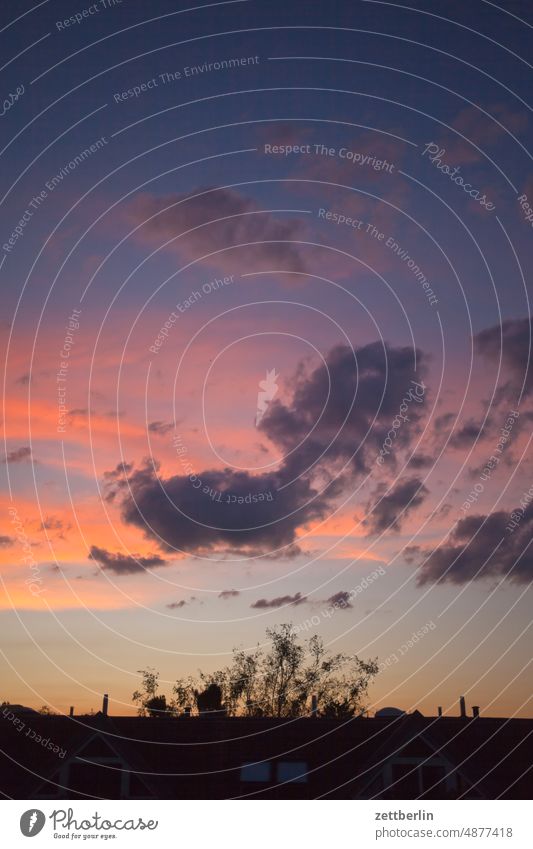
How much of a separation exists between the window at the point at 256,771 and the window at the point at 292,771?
0.51 meters

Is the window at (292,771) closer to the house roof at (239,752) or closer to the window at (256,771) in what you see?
the house roof at (239,752)

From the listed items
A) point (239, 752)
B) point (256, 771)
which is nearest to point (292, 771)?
point (256, 771)

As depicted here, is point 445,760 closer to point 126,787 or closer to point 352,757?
point 352,757

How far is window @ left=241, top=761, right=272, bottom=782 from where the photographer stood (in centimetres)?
3319

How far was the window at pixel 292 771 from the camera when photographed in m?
34.4

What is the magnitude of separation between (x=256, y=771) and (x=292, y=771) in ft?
5.72

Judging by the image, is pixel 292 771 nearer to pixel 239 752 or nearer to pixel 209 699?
pixel 239 752

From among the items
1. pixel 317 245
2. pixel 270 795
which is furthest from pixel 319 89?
pixel 270 795

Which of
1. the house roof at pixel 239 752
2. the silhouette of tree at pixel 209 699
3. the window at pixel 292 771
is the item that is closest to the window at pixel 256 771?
the house roof at pixel 239 752

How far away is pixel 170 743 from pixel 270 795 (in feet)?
16.5

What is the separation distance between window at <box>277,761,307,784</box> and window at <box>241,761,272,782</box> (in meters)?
0.51
